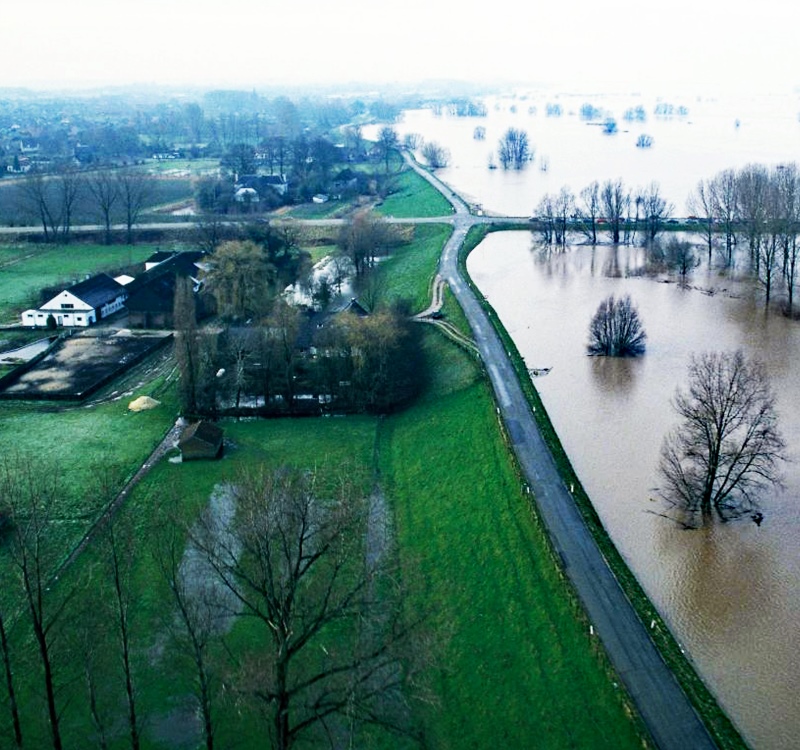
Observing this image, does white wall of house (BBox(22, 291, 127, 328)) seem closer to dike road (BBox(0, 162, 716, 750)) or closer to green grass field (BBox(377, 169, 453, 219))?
dike road (BBox(0, 162, 716, 750))

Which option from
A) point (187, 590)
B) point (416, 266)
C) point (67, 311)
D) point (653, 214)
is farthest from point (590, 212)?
point (187, 590)

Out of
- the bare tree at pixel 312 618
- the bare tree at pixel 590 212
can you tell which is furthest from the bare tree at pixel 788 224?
the bare tree at pixel 312 618

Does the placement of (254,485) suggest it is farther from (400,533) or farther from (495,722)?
(495,722)

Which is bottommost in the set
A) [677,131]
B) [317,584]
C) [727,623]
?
[727,623]

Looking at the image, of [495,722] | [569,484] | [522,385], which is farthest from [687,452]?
[495,722]

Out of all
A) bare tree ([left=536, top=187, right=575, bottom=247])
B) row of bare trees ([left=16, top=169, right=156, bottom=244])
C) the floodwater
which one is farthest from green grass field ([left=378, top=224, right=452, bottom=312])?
row of bare trees ([left=16, top=169, right=156, bottom=244])

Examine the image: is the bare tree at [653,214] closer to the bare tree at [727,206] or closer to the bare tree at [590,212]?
the bare tree at [590,212]
